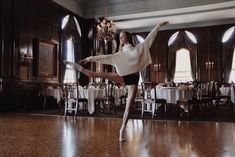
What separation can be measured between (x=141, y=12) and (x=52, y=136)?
30.6 feet

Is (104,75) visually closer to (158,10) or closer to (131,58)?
(131,58)

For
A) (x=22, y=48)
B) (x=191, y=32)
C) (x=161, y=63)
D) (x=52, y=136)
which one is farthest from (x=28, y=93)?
(x=191, y=32)

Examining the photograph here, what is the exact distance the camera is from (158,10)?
11867 millimetres

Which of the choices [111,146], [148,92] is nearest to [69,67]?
[148,92]

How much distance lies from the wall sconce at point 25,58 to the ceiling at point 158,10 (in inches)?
113

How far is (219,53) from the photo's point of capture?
43.8 ft

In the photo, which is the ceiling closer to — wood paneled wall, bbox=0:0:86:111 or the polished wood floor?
wood paneled wall, bbox=0:0:86:111

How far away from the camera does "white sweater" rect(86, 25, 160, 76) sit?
3209mm

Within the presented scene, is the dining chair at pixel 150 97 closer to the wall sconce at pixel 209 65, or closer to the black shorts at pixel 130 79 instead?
the black shorts at pixel 130 79

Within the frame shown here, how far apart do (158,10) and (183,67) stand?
3.63 metres

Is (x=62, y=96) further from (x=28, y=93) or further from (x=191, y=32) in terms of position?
(x=191, y=32)

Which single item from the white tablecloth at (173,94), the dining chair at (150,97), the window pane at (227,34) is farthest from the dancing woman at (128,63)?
the window pane at (227,34)

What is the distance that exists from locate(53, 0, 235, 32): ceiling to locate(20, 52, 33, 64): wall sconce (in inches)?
113

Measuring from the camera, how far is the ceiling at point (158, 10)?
37.3ft
